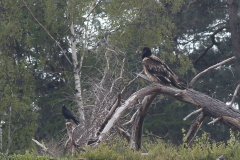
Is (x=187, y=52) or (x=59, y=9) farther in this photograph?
(x=187, y=52)

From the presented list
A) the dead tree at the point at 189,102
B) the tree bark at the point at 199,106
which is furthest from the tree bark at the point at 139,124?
the tree bark at the point at 199,106

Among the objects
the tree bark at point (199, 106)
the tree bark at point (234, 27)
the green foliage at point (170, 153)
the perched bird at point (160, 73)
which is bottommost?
the green foliage at point (170, 153)

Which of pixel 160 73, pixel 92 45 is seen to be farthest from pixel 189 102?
pixel 92 45

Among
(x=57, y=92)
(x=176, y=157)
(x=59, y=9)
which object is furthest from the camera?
(x=57, y=92)

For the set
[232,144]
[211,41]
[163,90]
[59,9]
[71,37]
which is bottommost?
[232,144]

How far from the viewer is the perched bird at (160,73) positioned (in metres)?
8.68

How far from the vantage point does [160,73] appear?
8898mm

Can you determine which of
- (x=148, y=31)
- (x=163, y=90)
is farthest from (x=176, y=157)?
(x=148, y=31)

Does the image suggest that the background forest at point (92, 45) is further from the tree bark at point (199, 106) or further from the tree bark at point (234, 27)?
the tree bark at point (199, 106)

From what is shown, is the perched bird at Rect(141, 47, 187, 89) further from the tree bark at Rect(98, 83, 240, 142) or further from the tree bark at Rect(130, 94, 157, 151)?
the tree bark at Rect(130, 94, 157, 151)

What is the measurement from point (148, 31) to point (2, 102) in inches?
325

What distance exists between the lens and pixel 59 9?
21.0 meters

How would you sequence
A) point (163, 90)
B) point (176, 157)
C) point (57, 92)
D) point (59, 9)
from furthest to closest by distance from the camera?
point (57, 92)
point (59, 9)
point (163, 90)
point (176, 157)

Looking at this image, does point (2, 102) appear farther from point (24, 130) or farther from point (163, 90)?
point (163, 90)
